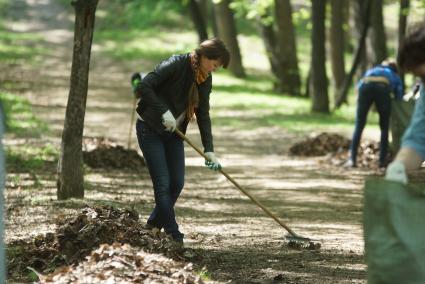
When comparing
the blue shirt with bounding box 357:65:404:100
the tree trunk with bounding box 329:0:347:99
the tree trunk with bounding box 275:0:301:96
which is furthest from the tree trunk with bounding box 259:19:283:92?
the blue shirt with bounding box 357:65:404:100

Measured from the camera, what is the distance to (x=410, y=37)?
4.77m

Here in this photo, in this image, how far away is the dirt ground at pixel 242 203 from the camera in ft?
25.7

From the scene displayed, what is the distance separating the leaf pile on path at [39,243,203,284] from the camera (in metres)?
5.70

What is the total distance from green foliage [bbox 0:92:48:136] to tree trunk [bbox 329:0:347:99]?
356 inches

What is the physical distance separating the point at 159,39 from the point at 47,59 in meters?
7.46

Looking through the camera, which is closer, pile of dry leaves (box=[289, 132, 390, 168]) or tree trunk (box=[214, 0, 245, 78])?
pile of dry leaves (box=[289, 132, 390, 168])

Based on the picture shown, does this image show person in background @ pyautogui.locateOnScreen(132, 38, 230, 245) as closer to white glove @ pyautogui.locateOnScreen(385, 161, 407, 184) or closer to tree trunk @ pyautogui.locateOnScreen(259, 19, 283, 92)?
white glove @ pyautogui.locateOnScreen(385, 161, 407, 184)

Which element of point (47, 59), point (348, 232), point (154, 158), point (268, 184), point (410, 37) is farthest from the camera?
point (47, 59)

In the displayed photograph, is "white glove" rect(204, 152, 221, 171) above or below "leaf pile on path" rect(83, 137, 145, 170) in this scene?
→ above

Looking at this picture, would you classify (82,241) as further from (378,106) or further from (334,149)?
(334,149)

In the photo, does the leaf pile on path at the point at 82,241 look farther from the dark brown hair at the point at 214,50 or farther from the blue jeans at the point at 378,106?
the blue jeans at the point at 378,106

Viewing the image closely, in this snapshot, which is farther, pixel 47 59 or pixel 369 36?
pixel 47 59

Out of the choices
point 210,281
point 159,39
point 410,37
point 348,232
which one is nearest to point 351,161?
point 348,232

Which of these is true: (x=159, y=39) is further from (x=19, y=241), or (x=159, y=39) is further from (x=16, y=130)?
(x=19, y=241)
